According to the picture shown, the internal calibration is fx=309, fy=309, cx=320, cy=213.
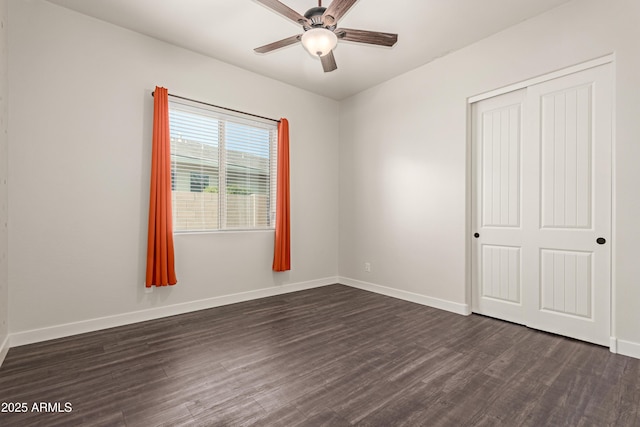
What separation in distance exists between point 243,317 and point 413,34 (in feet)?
12.0

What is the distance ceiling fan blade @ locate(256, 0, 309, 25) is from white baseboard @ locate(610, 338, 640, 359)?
11.9ft

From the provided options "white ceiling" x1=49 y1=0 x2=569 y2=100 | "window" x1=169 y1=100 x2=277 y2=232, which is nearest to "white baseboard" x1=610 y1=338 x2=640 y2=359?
"white ceiling" x1=49 y1=0 x2=569 y2=100

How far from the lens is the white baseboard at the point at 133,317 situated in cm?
279

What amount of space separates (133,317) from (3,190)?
1.63 m

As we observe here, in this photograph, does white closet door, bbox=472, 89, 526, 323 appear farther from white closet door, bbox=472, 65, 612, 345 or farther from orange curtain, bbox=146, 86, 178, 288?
orange curtain, bbox=146, 86, 178, 288

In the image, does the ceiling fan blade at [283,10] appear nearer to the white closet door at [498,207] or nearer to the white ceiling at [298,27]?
the white ceiling at [298,27]

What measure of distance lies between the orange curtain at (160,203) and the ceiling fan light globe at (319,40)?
1.90m

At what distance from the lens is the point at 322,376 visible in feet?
7.32

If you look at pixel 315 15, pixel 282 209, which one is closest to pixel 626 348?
pixel 315 15

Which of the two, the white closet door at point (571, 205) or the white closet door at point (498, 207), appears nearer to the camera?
the white closet door at point (571, 205)

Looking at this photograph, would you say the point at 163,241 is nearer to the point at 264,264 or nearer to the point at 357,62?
the point at 264,264

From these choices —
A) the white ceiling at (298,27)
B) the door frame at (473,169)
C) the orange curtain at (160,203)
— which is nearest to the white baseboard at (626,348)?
the door frame at (473,169)

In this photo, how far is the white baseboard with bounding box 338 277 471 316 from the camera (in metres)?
3.65

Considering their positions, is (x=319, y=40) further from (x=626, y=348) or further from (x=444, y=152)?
(x=626, y=348)
